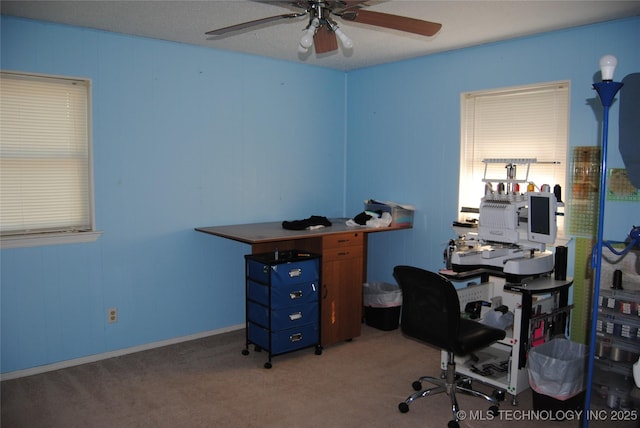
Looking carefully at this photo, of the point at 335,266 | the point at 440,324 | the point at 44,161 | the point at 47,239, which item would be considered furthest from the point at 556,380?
the point at 44,161

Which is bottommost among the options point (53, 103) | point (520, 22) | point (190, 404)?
point (190, 404)

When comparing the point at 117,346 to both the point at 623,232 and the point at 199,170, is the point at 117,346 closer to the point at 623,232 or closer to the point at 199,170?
the point at 199,170

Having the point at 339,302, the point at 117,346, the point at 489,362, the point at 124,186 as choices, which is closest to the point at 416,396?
the point at 489,362

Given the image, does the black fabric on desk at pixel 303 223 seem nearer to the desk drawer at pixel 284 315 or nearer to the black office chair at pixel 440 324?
the desk drawer at pixel 284 315

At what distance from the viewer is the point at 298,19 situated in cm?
329

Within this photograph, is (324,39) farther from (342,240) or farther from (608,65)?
(342,240)

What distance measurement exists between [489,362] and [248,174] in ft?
8.13

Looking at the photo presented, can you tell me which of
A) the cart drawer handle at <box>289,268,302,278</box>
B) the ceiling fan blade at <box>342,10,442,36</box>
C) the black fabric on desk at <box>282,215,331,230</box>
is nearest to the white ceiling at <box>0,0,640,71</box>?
the ceiling fan blade at <box>342,10,442,36</box>

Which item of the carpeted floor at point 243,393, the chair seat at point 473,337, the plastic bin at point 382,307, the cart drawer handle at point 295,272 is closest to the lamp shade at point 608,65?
the chair seat at point 473,337

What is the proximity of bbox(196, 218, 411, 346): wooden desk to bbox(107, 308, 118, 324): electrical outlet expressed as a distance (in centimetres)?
88

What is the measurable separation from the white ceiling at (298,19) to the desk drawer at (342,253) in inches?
63.9

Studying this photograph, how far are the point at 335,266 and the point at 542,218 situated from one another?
158 cm

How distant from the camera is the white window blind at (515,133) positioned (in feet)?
12.0

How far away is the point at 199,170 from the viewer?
13.8ft
